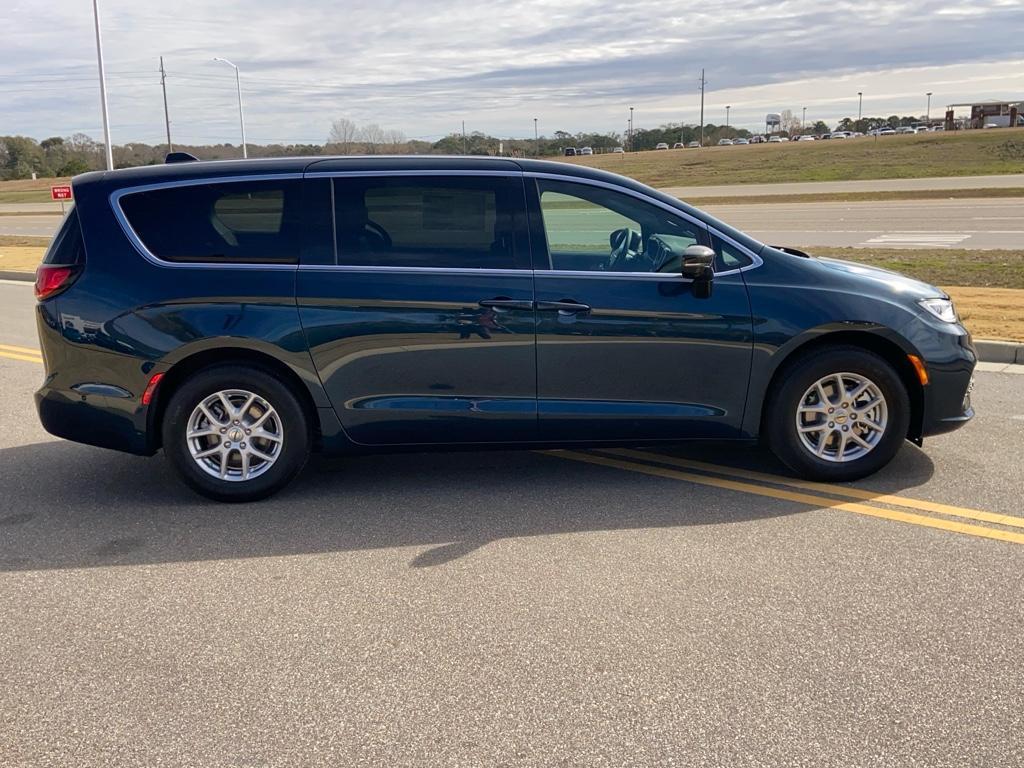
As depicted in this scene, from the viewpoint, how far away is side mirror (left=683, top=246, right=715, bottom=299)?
199 inches

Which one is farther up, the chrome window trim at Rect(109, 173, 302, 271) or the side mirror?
the chrome window trim at Rect(109, 173, 302, 271)

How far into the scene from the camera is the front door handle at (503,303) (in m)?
5.09

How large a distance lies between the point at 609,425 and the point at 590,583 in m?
1.34

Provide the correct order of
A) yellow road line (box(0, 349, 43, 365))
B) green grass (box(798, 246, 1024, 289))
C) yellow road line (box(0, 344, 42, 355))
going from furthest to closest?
green grass (box(798, 246, 1024, 289)) < yellow road line (box(0, 344, 42, 355)) < yellow road line (box(0, 349, 43, 365))

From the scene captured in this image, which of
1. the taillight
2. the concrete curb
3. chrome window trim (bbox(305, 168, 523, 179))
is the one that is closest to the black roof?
chrome window trim (bbox(305, 168, 523, 179))

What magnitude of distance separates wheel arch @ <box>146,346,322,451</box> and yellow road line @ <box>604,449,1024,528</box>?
2.01m

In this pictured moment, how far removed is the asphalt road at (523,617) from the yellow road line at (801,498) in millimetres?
22

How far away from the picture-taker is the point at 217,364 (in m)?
5.18

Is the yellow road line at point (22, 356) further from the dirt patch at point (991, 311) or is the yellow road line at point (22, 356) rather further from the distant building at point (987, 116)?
the distant building at point (987, 116)

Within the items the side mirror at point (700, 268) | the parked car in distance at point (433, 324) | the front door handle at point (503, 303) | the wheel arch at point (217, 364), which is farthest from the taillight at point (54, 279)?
the side mirror at point (700, 268)

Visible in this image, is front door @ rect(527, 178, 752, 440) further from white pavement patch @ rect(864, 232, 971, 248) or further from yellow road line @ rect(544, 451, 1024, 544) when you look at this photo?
white pavement patch @ rect(864, 232, 971, 248)

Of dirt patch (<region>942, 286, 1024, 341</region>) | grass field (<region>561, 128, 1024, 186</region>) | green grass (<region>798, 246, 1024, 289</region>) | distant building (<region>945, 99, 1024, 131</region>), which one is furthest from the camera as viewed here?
distant building (<region>945, 99, 1024, 131</region>)

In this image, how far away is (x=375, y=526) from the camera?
488 centimetres

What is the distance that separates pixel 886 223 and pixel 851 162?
29.6m
